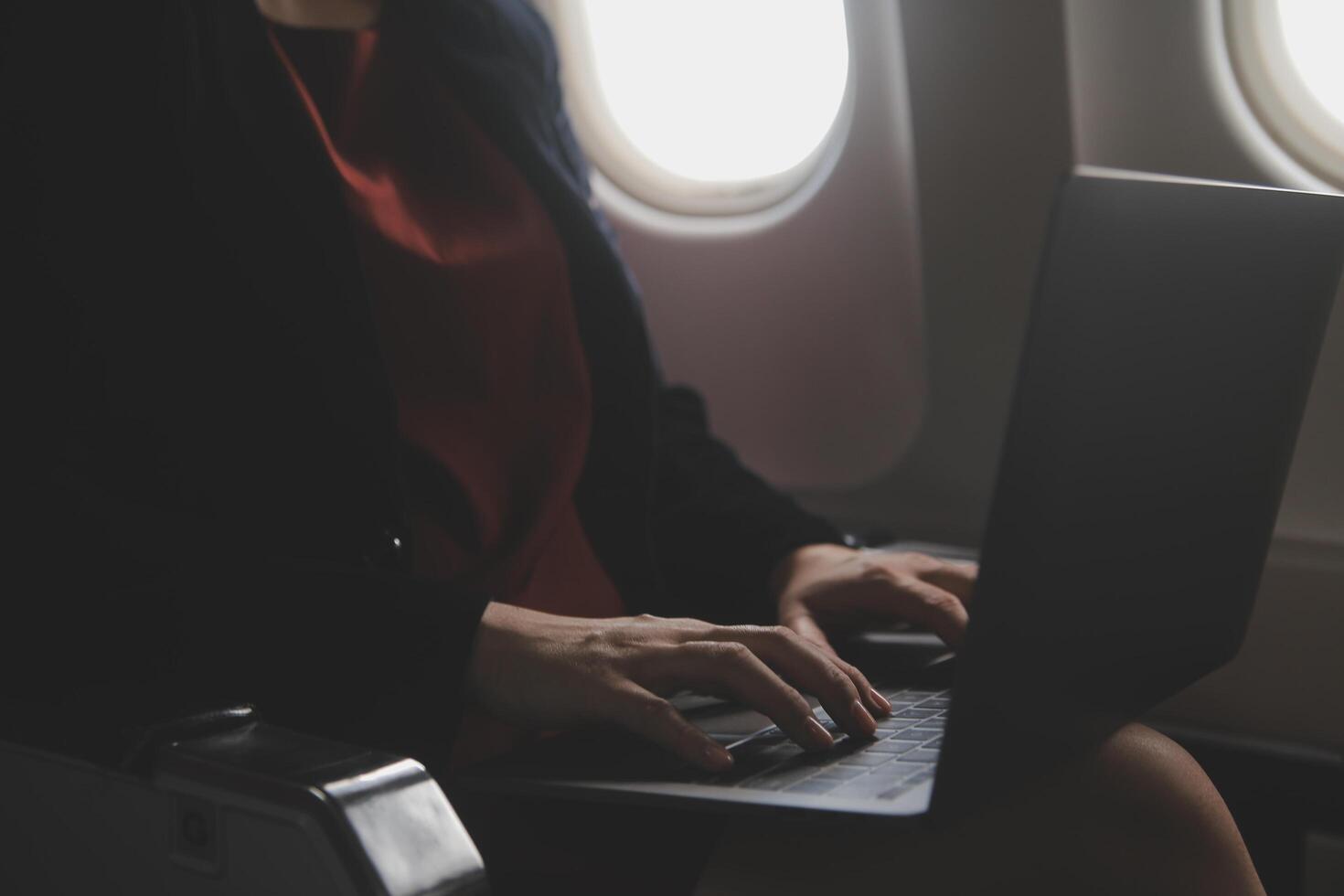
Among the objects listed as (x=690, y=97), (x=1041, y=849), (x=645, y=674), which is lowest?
(x=1041, y=849)

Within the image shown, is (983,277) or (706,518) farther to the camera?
(983,277)

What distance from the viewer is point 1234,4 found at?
1393mm

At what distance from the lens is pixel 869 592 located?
1047mm

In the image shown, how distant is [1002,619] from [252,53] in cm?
69

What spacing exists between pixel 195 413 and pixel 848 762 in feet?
1.60

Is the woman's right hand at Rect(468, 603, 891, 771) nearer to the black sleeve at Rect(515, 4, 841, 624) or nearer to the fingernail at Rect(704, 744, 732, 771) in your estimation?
the fingernail at Rect(704, 744, 732, 771)

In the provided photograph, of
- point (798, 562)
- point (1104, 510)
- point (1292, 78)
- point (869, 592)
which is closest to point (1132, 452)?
point (1104, 510)

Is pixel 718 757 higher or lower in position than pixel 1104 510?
lower

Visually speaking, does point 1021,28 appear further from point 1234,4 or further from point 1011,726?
point 1011,726

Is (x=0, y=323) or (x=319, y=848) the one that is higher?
(x=0, y=323)

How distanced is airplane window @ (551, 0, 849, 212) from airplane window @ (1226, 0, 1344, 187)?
60 cm

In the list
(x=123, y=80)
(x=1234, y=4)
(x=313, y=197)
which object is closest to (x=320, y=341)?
(x=313, y=197)

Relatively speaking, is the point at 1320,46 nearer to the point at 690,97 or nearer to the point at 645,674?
the point at 690,97

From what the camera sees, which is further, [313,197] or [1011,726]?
[313,197]
